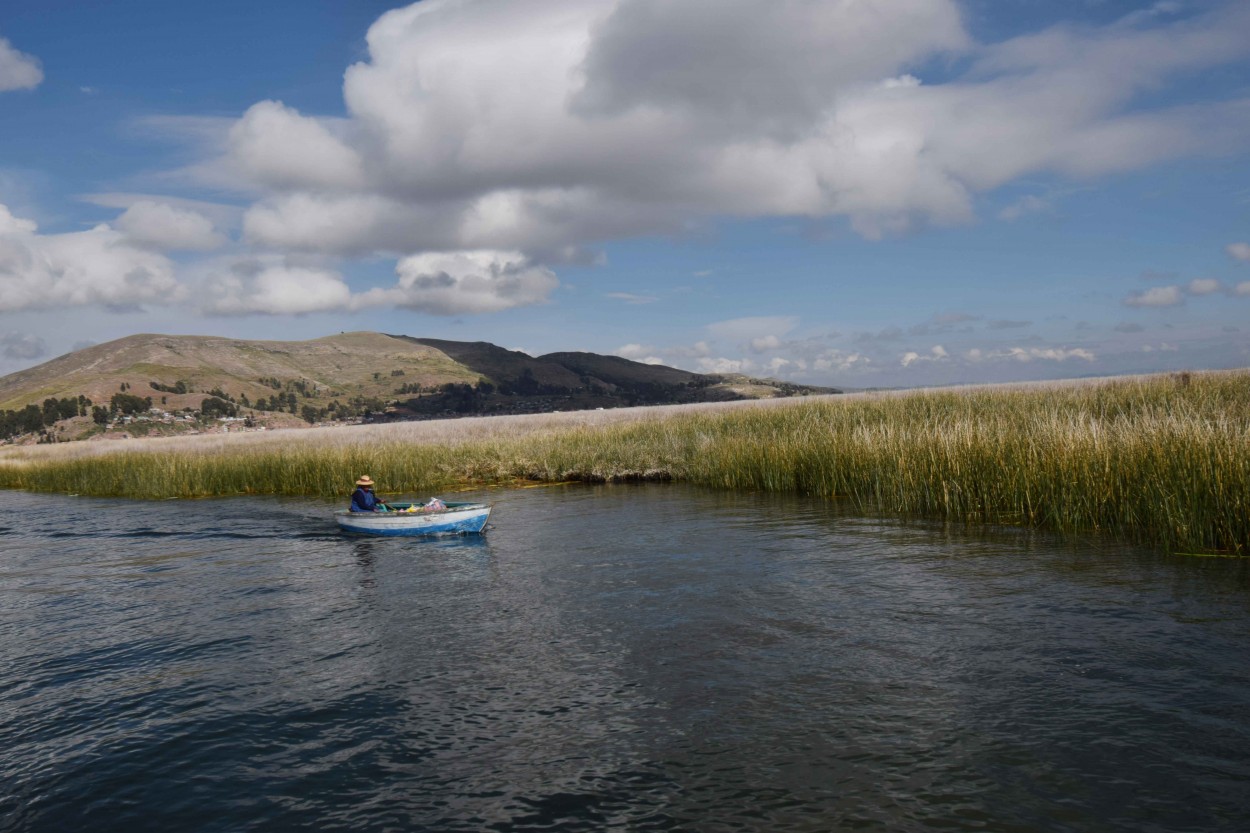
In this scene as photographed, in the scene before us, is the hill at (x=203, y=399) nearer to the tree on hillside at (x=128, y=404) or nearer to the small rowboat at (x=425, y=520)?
the tree on hillside at (x=128, y=404)

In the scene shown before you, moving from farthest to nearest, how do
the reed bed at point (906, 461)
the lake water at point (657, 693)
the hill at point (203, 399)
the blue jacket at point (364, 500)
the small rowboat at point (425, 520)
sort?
1. the hill at point (203, 399)
2. the blue jacket at point (364, 500)
3. the small rowboat at point (425, 520)
4. the reed bed at point (906, 461)
5. the lake water at point (657, 693)

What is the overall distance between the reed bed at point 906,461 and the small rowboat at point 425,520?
976 cm

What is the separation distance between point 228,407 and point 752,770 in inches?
6307

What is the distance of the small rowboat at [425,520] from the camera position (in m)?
18.6

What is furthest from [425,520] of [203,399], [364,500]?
[203,399]

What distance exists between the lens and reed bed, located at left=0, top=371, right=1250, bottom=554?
1336 cm

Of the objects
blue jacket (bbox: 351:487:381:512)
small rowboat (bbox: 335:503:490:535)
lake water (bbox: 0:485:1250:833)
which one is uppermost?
blue jacket (bbox: 351:487:381:512)

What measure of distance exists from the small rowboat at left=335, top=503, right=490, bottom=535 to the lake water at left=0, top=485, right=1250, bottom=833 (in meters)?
2.93

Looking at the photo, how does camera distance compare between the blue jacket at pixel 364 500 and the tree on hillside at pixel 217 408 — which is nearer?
the blue jacket at pixel 364 500

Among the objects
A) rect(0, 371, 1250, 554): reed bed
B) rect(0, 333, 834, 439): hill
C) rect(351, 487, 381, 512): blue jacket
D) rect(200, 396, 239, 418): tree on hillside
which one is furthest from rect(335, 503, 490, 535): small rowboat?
rect(200, 396, 239, 418): tree on hillside

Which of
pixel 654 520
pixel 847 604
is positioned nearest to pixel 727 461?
pixel 654 520

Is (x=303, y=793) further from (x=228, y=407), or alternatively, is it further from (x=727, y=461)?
(x=228, y=407)

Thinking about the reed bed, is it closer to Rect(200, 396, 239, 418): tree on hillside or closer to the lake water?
the lake water

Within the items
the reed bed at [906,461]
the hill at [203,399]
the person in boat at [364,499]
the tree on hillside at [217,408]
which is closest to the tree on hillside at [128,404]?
the hill at [203,399]
